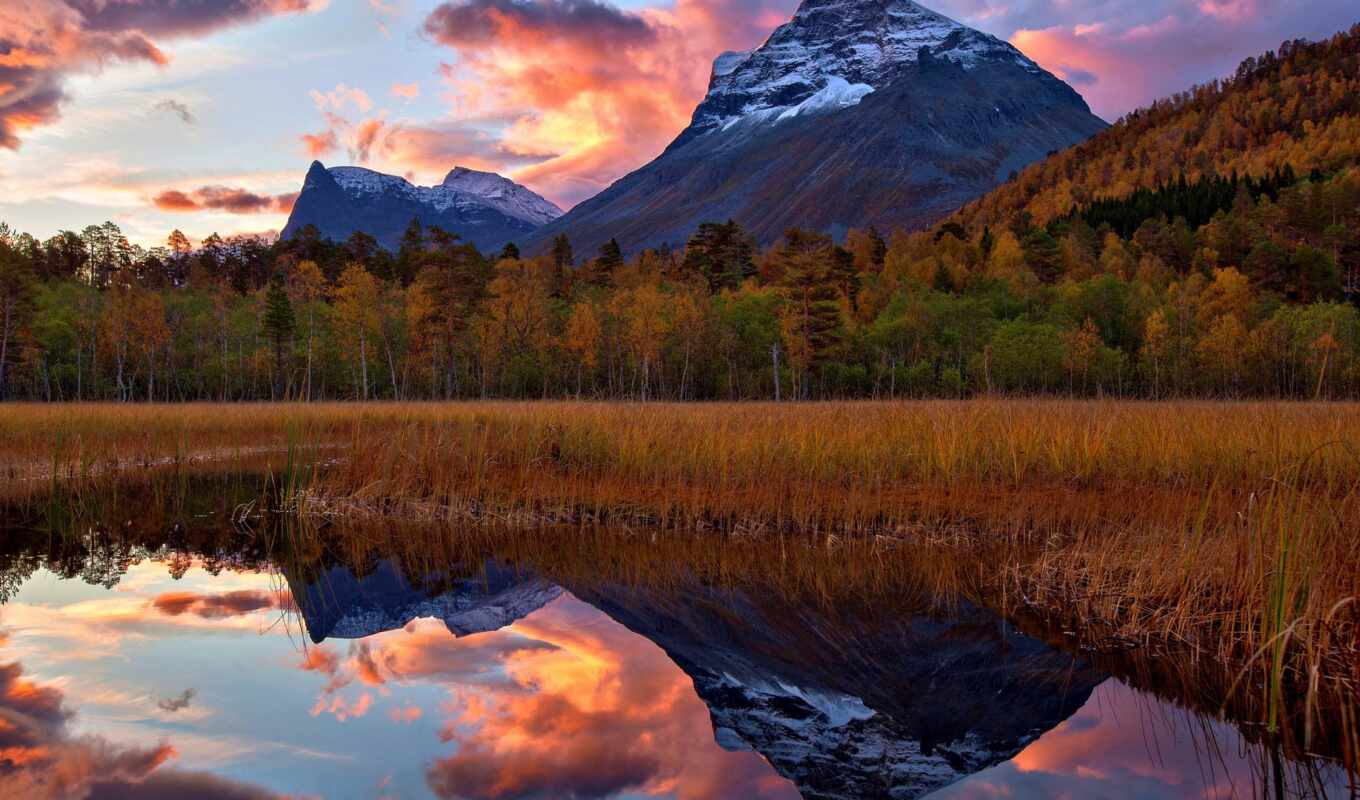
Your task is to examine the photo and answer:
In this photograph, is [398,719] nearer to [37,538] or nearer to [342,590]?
[342,590]

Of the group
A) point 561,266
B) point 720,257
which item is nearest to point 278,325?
point 561,266

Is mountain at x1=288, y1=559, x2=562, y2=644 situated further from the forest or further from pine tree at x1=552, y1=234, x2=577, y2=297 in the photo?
pine tree at x1=552, y1=234, x2=577, y2=297

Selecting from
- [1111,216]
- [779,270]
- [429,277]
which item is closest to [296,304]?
[429,277]

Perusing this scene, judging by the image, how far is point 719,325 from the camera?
216 ft

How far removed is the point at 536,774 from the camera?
522 centimetres

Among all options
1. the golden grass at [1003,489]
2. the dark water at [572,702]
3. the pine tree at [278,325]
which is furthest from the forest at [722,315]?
the dark water at [572,702]

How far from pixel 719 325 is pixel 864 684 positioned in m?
59.8

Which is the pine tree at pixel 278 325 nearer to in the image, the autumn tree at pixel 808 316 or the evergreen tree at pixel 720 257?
the autumn tree at pixel 808 316

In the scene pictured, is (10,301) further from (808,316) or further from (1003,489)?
(1003,489)

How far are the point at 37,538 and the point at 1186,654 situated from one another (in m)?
15.1

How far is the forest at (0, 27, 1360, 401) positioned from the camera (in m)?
56.4

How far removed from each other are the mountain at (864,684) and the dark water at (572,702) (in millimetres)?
24

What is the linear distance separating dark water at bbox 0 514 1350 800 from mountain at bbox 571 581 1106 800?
0.08 feet

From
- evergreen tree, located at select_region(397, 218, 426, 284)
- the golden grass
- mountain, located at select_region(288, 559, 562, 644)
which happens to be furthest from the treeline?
mountain, located at select_region(288, 559, 562, 644)
